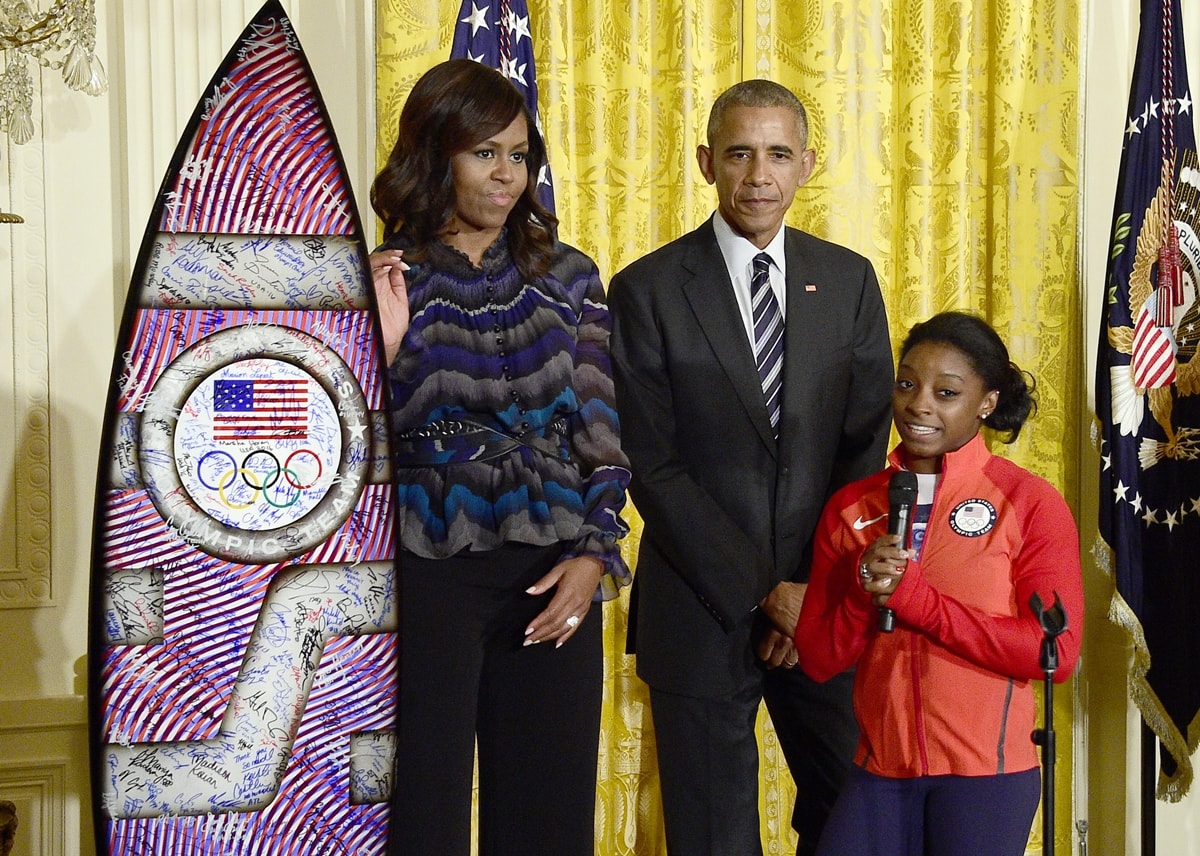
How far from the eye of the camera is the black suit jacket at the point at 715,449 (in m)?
2.02

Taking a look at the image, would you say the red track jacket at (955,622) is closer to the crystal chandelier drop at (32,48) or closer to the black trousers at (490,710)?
the black trousers at (490,710)

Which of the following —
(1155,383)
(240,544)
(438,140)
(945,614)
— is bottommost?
(945,614)

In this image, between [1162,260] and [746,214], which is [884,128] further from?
[746,214]

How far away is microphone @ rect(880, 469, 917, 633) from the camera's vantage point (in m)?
1.70

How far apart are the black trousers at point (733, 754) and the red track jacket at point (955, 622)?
15 cm

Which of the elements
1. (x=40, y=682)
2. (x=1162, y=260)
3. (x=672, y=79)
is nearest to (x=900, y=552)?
(x=1162, y=260)

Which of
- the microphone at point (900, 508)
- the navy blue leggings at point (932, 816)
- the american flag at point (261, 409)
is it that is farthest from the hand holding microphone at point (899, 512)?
the american flag at point (261, 409)

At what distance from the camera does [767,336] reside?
6.88 feet

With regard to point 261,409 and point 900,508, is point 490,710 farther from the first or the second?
point 900,508

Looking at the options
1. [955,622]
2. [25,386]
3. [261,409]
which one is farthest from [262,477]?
[25,386]

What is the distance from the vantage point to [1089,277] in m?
2.92

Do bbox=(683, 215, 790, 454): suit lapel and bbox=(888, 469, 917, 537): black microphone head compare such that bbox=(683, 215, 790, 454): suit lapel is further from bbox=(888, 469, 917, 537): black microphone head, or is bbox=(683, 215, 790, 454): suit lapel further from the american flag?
the american flag

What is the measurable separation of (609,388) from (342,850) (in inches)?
27.6

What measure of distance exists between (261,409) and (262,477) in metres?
0.09
